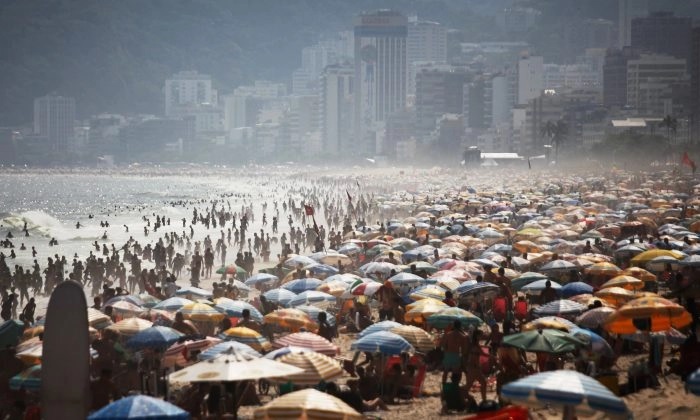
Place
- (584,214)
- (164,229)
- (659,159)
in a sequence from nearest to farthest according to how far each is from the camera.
A: 1. (584,214)
2. (164,229)
3. (659,159)

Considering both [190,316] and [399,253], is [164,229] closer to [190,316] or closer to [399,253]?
[399,253]

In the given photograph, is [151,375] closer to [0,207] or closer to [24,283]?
[24,283]

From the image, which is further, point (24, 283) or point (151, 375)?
point (24, 283)

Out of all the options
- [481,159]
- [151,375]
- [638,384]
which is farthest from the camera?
[481,159]

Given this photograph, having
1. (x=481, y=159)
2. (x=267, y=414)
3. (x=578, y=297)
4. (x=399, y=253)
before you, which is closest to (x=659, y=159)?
(x=481, y=159)

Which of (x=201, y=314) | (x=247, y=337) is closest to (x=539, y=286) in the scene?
(x=201, y=314)

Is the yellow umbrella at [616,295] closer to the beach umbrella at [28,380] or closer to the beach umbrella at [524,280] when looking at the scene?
the beach umbrella at [524,280]

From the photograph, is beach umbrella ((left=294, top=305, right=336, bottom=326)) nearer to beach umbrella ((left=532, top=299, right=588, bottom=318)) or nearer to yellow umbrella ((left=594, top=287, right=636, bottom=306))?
beach umbrella ((left=532, top=299, right=588, bottom=318))

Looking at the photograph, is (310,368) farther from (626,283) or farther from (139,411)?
(626,283)
